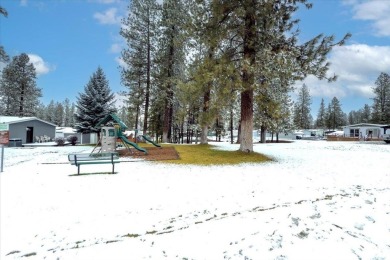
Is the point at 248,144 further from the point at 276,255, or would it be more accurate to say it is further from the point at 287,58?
the point at 276,255

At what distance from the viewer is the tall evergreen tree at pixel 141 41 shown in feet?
85.1

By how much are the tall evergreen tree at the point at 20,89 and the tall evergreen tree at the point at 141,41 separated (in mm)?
25629

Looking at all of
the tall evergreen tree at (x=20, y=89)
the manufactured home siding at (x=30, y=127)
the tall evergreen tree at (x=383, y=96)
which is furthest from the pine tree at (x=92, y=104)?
the tall evergreen tree at (x=383, y=96)

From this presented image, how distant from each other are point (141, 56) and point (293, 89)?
1755 cm

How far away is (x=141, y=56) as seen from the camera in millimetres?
27281

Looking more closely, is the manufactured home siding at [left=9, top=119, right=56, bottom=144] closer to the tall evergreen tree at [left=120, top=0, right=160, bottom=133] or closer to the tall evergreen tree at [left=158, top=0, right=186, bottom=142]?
the tall evergreen tree at [left=120, top=0, right=160, bottom=133]

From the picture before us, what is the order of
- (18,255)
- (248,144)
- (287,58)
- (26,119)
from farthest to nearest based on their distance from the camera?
(26,119), (248,144), (287,58), (18,255)

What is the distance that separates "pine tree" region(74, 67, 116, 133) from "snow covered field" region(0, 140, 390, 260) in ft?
76.4

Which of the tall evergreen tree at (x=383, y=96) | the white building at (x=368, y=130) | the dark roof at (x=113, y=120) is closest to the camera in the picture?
the dark roof at (x=113, y=120)

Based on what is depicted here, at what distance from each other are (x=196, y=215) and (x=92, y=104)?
30958mm

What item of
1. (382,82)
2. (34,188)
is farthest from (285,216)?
(382,82)

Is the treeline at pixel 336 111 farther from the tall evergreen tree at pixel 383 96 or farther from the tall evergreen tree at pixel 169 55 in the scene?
the tall evergreen tree at pixel 169 55

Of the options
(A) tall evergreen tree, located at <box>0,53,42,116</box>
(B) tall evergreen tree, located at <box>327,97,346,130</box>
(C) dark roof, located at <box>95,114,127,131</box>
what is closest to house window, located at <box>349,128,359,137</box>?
(B) tall evergreen tree, located at <box>327,97,346,130</box>

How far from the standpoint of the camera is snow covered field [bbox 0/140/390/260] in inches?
156
